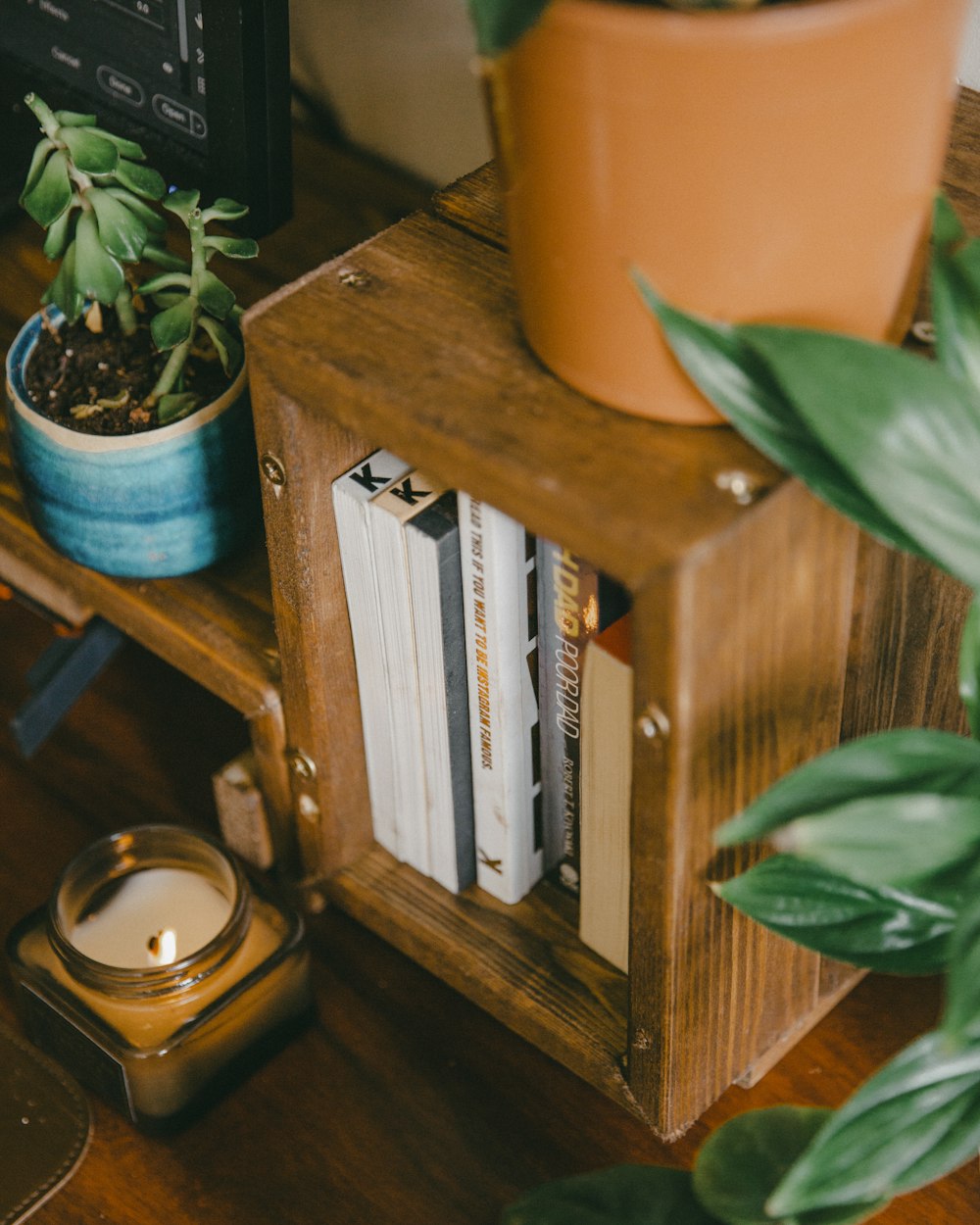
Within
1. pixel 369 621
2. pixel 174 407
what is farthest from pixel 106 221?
pixel 369 621

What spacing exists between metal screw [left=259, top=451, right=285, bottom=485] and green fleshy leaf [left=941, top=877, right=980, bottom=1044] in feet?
1.22

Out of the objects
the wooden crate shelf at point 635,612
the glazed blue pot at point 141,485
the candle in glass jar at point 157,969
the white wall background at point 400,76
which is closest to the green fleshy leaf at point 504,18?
the wooden crate shelf at point 635,612

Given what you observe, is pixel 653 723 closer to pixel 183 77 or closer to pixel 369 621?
pixel 369 621

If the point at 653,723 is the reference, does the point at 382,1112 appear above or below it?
below

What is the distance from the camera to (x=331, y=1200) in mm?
767

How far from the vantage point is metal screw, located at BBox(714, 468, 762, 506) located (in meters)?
0.55

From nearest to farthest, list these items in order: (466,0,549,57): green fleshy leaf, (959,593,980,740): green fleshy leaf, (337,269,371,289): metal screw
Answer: (466,0,549,57): green fleshy leaf → (959,593,980,740): green fleshy leaf → (337,269,371,289): metal screw

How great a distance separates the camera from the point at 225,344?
80 cm

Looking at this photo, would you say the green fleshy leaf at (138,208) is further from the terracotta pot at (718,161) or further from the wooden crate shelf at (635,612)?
the terracotta pot at (718,161)

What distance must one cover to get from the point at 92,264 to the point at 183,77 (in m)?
0.20

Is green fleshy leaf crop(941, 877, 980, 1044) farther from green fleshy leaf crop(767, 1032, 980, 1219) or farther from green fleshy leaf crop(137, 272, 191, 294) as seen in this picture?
green fleshy leaf crop(137, 272, 191, 294)

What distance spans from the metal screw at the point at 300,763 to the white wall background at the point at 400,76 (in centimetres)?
49

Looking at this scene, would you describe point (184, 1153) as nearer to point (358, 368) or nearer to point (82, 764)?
point (82, 764)

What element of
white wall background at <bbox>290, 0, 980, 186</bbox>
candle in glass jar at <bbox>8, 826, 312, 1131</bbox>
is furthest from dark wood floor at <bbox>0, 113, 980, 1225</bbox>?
white wall background at <bbox>290, 0, 980, 186</bbox>
